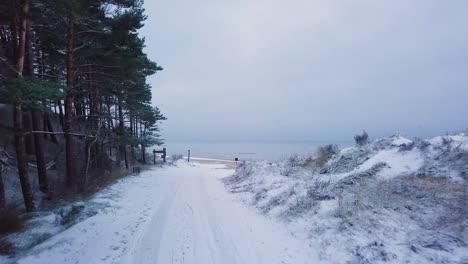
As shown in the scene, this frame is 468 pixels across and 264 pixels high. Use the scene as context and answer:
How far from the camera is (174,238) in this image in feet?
18.5

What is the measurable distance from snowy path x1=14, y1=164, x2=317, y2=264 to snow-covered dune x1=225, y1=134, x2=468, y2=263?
0.57 m

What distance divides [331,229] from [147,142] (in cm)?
1831

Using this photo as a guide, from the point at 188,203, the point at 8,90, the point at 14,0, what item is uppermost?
the point at 14,0

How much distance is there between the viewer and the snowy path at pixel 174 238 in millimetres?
4734

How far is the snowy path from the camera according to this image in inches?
186

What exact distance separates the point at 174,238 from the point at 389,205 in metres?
4.18

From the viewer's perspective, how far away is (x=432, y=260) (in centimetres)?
359

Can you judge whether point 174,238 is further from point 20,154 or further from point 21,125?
point 21,125

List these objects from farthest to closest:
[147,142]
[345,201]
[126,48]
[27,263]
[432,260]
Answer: [147,142] → [126,48] → [345,201] → [27,263] → [432,260]

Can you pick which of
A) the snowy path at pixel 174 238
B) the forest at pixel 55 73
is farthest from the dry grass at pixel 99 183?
the snowy path at pixel 174 238

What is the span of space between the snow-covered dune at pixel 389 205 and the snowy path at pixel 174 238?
0.57 m

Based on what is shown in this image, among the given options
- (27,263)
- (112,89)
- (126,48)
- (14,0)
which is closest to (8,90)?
(14,0)

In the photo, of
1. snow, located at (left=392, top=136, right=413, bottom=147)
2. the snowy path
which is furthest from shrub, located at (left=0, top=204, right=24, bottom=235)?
snow, located at (left=392, top=136, right=413, bottom=147)

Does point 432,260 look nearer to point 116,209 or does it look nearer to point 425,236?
point 425,236
